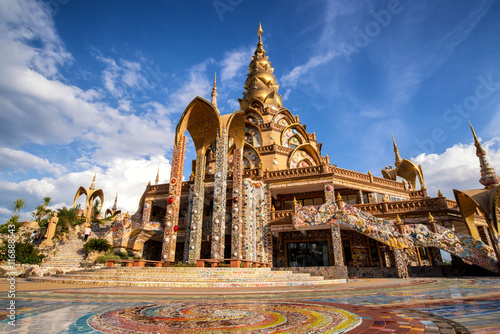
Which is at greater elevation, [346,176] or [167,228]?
[346,176]

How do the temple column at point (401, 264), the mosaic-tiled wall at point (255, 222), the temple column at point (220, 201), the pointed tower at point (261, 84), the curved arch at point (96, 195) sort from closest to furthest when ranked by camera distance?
the temple column at point (401, 264) < the temple column at point (220, 201) < the mosaic-tiled wall at point (255, 222) < the pointed tower at point (261, 84) < the curved arch at point (96, 195)

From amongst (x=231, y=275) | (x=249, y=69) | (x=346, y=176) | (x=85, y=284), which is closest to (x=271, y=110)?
(x=249, y=69)

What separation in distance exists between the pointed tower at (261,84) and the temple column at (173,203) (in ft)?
53.3

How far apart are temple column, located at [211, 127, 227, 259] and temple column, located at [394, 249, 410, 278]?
9751 millimetres

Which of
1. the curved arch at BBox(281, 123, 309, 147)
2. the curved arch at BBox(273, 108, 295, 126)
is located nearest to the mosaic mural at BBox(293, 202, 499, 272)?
the curved arch at BBox(281, 123, 309, 147)

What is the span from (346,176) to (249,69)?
25.6 m

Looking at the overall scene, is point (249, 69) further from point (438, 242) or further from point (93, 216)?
point (438, 242)

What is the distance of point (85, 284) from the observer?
8.84 meters

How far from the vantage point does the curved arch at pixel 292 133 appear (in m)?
27.4

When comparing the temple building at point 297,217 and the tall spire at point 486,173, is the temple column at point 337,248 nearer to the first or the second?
the temple building at point 297,217

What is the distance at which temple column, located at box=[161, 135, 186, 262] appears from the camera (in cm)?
1639

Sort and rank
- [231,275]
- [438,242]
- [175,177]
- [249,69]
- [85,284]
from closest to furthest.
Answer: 1. [85,284]
2. [231,275]
3. [438,242]
4. [175,177]
5. [249,69]

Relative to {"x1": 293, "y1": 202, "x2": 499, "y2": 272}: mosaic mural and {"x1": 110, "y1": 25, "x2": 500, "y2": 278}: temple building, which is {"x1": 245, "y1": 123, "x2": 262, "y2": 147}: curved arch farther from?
{"x1": 293, "y1": 202, "x2": 499, "y2": 272}: mosaic mural

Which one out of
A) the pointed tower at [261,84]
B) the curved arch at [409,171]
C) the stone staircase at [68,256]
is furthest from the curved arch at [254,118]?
the stone staircase at [68,256]
